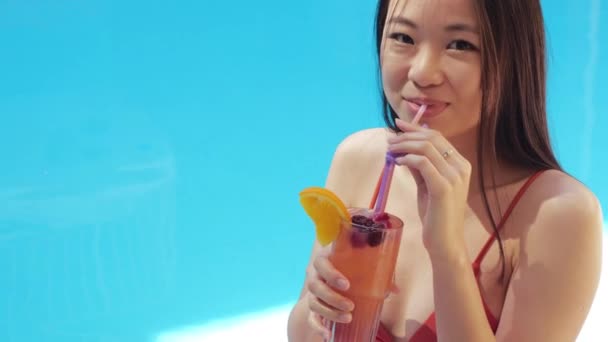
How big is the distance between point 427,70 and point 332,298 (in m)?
0.40

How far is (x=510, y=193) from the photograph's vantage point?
1630mm

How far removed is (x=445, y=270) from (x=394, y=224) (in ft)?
0.36

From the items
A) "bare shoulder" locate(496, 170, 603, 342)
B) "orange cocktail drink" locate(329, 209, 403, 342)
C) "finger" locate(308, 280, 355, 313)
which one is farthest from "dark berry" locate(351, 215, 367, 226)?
"bare shoulder" locate(496, 170, 603, 342)

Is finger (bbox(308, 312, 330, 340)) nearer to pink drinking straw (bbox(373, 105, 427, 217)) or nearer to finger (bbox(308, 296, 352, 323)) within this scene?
finger (bbox(308, 296, 352, 323))

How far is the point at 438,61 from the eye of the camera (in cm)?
145

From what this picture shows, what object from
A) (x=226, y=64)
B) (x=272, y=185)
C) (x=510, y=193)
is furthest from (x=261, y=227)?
(x=510, y=193)

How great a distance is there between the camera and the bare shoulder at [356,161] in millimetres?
1870

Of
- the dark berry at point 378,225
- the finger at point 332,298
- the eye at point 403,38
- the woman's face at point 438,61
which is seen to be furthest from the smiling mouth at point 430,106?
the finger at point 332,298

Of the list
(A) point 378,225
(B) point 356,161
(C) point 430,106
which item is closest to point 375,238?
(A) point 378,225

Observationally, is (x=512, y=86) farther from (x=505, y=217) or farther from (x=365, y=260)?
(x=365, y=260)

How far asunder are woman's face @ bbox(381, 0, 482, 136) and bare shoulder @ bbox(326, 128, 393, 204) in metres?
0.37

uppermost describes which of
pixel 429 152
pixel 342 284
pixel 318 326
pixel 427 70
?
pixel 427 70

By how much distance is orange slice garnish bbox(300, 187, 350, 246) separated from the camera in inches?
53.5

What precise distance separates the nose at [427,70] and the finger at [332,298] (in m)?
0.37
